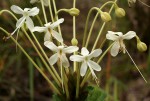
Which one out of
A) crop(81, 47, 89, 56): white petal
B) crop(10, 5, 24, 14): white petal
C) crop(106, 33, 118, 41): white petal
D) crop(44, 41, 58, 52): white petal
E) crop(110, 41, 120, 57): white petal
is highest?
crop(10, 5, 24, 14): white petal

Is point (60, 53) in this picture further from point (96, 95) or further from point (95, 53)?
point (96, 95)

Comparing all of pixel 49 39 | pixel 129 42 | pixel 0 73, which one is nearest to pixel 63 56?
pixel 49 39

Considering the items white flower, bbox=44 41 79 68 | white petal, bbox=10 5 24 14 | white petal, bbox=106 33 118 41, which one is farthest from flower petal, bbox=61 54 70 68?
white petal, bbox=10 5 24 14

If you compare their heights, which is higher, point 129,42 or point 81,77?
point 129,42

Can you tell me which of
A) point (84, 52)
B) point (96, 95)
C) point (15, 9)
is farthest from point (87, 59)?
point (15, 9)

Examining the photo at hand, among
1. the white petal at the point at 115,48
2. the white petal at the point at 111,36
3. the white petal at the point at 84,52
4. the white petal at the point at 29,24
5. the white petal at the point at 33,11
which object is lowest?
the white petal at the point at 115,48

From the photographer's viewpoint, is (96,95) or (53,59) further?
(96,95)

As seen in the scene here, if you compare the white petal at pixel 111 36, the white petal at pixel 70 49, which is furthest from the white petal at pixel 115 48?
the white petal at pixel 70 49

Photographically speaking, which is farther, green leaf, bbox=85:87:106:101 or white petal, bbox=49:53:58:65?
green leaf, bbox=85:87:106:101

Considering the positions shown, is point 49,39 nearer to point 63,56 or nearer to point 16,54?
point 63,56

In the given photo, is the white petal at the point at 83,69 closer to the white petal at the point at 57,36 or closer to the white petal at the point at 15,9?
the white petal at the point at 57,36

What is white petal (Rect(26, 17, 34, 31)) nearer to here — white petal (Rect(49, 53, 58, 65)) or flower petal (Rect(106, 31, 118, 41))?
white petal (Rect(49, 53, 58, 65))
